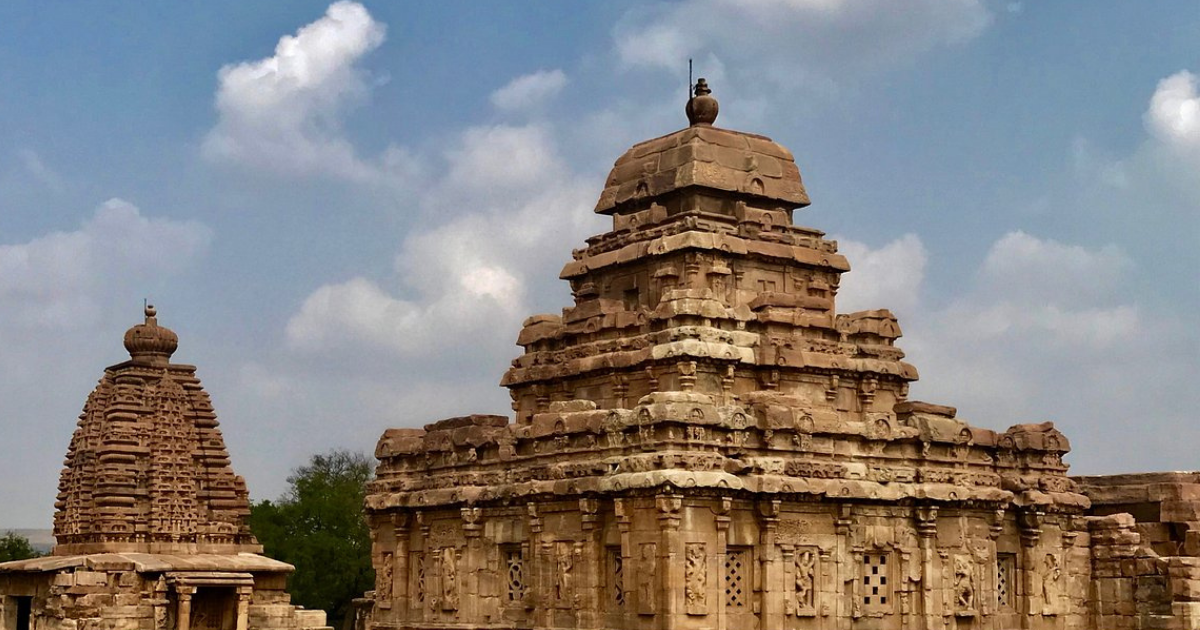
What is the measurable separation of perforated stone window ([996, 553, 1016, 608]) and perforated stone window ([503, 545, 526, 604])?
8.90 m

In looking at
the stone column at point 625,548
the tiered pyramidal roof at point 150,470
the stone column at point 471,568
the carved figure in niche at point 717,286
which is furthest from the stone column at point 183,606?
the carved figure in niche at point 717,286

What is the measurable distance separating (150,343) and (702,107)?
17669 millimetres

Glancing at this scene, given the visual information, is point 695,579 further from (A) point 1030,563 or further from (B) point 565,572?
(A) point 1030,563

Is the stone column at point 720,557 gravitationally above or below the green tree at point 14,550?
below

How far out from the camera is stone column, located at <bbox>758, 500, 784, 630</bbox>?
27.5 meters

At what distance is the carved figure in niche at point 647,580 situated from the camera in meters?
26.5

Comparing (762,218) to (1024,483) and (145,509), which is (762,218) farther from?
(145,509)

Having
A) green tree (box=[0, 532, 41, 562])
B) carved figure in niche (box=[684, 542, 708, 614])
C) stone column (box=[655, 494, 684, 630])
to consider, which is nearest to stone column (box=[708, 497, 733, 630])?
carved figure in niche (box=[684, 542, 708, 614])

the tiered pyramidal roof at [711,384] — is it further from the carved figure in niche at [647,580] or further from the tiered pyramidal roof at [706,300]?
the carved figure in niche at [647,580]

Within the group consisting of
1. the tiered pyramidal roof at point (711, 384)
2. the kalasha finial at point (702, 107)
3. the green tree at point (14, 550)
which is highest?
the kalasha finial at point (702, 107)

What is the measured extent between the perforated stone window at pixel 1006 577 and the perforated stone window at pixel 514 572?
890cm

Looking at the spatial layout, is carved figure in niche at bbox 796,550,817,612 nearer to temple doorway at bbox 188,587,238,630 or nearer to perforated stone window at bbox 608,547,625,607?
perforated stone window at bbox 608,547,625,607

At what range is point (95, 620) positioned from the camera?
1490 inches

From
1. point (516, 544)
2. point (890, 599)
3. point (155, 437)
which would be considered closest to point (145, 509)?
point (155, 437)
